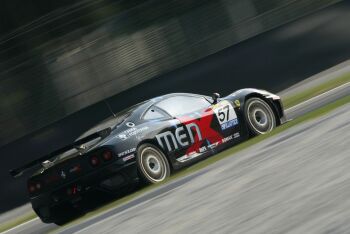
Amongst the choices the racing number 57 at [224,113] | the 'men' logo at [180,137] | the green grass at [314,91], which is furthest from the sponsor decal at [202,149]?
the green grass at [314,91]

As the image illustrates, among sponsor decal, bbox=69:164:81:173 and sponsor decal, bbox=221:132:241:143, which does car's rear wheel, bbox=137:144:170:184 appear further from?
sponsor decal, bbox=221:132:241:143

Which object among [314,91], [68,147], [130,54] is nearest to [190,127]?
[68,147]

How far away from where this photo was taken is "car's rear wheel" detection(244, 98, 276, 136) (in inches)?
479

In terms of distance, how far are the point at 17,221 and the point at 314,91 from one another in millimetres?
6895

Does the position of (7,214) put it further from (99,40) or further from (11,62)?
(99,40)

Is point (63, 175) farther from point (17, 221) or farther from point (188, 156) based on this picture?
point (17, 221)

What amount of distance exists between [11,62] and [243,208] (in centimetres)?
1045

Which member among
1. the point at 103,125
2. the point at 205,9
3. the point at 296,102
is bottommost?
the point at 296,102

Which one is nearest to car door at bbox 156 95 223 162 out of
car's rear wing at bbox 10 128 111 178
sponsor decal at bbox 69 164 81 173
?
car's rear wing at bbox 10 128 111 178

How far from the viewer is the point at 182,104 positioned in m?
11.6

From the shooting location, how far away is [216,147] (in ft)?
38.1

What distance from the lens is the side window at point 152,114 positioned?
1103 cm

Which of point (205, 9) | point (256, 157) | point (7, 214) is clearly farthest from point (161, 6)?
point (256, 157)

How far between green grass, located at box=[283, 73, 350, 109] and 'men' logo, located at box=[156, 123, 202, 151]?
5.14 metres
